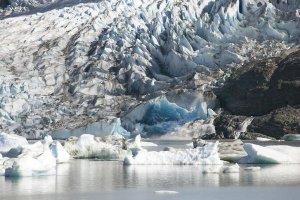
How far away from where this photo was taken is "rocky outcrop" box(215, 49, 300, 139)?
2352 inches

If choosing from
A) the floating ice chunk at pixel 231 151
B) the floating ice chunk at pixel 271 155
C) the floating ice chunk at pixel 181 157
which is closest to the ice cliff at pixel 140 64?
the floating ice chunk at pixel 231 151

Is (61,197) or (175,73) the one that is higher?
(175,73)

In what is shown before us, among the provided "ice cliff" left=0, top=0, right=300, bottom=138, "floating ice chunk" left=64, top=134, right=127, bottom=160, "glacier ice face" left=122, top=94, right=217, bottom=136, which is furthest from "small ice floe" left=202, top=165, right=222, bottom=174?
"glacier ice face" left=122, top=94, right=217, bottom=136

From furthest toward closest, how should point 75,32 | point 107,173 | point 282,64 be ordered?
1. point 75,32
2. point 282,64
3. point 107,173

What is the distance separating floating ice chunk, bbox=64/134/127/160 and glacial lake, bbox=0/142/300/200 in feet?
19.6

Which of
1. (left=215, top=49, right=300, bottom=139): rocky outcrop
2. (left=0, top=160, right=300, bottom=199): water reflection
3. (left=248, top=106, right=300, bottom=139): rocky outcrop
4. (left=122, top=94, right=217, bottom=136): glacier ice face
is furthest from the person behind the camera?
(left=215, top=49, right=300, bottom=139): rocky outcrop

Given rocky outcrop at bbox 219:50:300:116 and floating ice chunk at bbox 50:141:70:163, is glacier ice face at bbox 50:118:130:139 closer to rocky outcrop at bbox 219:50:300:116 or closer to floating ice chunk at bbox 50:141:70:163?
rocky outcrop at bbox 219:50:300:116

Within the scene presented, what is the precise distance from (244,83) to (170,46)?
10.1m

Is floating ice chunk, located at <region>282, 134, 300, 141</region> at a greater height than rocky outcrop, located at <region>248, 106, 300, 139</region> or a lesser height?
lesser

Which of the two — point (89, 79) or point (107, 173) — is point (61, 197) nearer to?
point (107, 173)

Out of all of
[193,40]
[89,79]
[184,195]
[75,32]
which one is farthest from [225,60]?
[184,195]

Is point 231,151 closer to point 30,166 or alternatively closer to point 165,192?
point 30,166

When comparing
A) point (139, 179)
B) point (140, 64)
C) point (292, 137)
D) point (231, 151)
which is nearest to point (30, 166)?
point (139, 179)

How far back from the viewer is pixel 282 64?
63281mm
